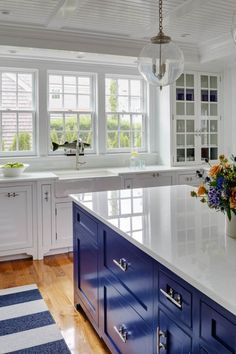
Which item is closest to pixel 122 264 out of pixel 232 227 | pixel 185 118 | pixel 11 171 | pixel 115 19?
pixel 232 227

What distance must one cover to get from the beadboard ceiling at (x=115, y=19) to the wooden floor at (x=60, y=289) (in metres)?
2.48

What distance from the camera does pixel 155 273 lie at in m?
1.57

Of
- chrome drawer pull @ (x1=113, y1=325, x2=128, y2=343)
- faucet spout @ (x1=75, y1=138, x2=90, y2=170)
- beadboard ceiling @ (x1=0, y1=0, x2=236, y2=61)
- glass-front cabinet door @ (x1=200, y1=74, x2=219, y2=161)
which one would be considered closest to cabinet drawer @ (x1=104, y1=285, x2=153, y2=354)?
chrome drawer pull @ (x1=113, y1=325, x2=128, y2=343)

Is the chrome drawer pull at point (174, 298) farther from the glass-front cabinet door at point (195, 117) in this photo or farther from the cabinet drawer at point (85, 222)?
the glass-front cabinet door at point (195, 117)

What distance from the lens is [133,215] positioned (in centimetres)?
219

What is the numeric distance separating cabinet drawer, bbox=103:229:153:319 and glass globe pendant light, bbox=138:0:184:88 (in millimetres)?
1128

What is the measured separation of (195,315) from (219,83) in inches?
→ 191

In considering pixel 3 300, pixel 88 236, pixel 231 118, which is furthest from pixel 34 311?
pixel 231 118

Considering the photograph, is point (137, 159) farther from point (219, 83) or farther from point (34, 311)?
point (34, 311)

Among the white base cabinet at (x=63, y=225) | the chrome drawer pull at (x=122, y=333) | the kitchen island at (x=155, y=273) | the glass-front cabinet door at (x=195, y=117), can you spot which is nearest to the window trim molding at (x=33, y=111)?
the white base cabinet at (x=63, y=225)

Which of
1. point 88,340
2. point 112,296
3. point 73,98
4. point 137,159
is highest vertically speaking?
point 73,98

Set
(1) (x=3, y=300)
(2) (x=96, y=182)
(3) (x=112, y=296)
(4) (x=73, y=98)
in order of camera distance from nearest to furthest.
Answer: (3) (x=112, y=296) < (1) (x=3, y=300) < (2) (x=96, y=182) < (4) (x=73, y=98)

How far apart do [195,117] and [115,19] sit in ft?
7.01

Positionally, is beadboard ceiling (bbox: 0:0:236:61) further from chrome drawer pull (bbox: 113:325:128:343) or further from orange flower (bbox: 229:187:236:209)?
chrome drawer pull (bbox: 113:325:128:343)
